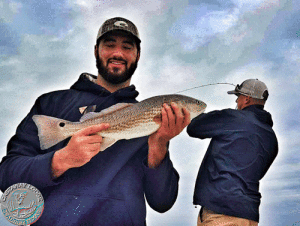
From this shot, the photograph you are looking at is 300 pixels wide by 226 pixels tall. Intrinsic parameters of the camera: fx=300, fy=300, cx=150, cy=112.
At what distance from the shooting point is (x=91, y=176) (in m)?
4.42

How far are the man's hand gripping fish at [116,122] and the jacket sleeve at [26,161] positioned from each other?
28 cm

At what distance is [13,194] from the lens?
168 inches

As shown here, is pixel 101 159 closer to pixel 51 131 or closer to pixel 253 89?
pixel 51 131

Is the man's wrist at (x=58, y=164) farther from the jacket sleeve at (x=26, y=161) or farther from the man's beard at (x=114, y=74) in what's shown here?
the man's beard at (x=114, y=74)

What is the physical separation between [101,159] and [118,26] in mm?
2183

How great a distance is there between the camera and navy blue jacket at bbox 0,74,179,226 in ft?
13.7

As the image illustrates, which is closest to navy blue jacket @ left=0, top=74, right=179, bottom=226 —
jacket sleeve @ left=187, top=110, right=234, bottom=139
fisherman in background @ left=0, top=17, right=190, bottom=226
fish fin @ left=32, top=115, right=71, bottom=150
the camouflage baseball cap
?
fisherman in background @ left=0, top=17, right=190, bottom=226

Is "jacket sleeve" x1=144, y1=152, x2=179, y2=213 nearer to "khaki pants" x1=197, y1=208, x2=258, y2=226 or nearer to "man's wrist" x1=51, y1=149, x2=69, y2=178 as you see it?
"man's wrist" x1=51, y1=149, x2=69, y2=178

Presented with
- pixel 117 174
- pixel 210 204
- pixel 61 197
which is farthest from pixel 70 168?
pixel 210 204

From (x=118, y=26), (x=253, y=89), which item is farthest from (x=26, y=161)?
(x=253, y=89)

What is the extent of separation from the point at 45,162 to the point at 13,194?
29.5 inches

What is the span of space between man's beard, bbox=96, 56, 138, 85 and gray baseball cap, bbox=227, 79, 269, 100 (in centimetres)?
375

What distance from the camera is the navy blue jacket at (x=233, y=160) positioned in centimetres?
601

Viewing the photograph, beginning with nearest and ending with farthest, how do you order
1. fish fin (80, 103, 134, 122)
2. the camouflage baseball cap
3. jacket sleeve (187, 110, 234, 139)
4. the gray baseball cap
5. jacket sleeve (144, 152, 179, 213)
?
fish fin (80, 103, 134, 122)
jacket sleeve (144, 152, 179, 213)
the camouflage baseball cap
jacket sleeve (187, 110, 234, 139)
the gray baseball cap
